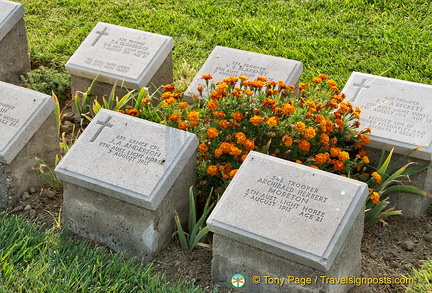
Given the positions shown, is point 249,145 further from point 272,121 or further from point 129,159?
point 129,159

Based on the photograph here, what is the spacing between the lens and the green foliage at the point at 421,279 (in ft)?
12.6

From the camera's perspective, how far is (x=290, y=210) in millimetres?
3615

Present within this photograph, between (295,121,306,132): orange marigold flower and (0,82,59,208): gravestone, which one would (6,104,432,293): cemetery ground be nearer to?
(0,82,59,208): gravestone

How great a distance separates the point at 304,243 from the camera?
3459mm

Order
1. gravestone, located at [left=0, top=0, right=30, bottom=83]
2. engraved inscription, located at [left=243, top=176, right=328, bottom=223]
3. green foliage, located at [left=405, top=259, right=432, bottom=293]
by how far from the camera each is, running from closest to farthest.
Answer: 1. engraved inscription, located at [left=243, top=176, right=328, bottom=223]
2. green foliage, located at [left=405, top=259, right=432, bottom=293]
3. gravestone, located at [left=0, top=0, right=30, bottom=83]

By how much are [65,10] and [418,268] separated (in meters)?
4.65

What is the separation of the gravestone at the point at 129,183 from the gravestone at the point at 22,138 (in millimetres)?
406

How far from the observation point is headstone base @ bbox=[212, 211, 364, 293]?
3.51 m

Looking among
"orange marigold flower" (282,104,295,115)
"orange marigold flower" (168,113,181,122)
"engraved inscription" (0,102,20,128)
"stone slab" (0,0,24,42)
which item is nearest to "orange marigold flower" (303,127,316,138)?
"orange marigold flower" (282,104,295,115)

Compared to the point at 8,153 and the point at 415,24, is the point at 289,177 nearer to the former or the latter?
the point at 8,153

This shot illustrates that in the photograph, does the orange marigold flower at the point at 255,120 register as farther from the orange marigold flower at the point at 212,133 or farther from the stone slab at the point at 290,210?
the stone slab at the point at 290,210

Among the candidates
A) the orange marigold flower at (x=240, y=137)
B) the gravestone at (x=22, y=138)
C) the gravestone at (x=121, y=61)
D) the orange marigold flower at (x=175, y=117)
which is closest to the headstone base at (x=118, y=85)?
the gravestone at (x=121, y=61)

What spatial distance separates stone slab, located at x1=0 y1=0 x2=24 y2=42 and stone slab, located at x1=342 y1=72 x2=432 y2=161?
2712mm

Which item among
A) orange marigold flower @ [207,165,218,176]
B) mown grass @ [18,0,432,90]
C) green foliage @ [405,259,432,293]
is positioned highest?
orange marigold flower @ [207,165,218,176]
